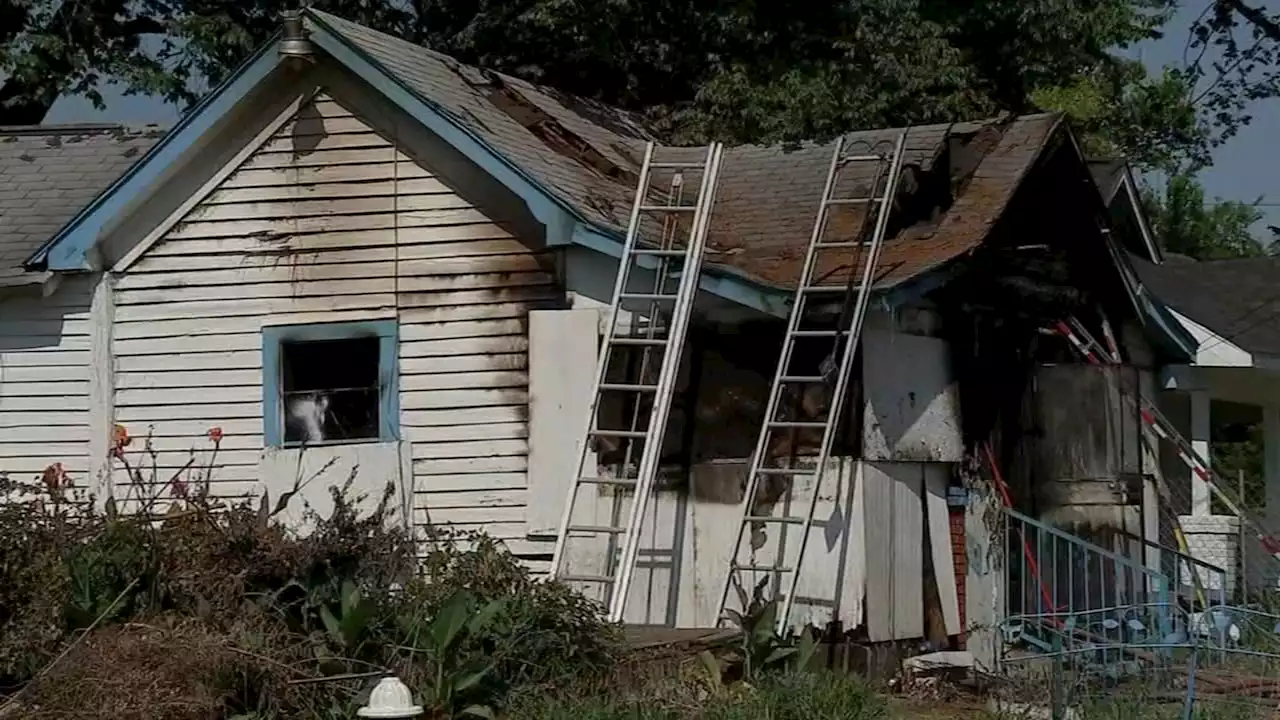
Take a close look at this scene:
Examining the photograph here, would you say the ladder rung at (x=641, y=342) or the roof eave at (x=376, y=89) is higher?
the roof eave at (x=376, y=89)

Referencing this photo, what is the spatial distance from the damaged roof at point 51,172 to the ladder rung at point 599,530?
481 cm

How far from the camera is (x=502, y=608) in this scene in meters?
8.98

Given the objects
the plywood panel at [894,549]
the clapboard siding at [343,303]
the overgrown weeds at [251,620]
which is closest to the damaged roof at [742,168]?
the clapboard siding at [343,303]

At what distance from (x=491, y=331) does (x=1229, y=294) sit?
996 centimetres

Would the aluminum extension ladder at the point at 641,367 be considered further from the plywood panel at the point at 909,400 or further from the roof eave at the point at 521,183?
the plywood panel at the point at 909,400

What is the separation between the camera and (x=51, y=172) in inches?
593

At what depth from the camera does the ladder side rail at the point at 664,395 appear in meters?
11.0

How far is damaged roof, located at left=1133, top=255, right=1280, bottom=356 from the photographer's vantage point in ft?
55.7

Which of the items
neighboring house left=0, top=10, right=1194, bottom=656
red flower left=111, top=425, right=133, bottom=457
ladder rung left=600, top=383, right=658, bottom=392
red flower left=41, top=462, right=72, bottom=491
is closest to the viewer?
ladder rung left=600, top=383, right=658, bottom=392

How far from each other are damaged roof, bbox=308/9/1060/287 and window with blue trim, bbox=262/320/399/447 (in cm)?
179

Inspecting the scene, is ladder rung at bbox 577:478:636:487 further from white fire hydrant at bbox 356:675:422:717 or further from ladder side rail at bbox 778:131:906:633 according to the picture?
white fire hydrant at bbox 356:675:422:717

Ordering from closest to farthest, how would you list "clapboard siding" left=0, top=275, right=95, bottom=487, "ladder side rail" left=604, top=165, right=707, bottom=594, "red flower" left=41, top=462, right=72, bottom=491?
1. "ladder side rail" left=604, top=165, right=707, bottom=594
2. "red flower" left=41, top=462, right=72, bottom=491
3. "clapboard siding" left=0, top=275, right=95, bottom=487

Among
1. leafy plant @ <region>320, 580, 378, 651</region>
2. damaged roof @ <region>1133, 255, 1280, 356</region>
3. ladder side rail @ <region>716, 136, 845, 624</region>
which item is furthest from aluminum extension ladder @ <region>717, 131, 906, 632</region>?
damaged roof @ <region>1133, 255, 1280, 356</region>

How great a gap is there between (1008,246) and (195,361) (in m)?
6.10
